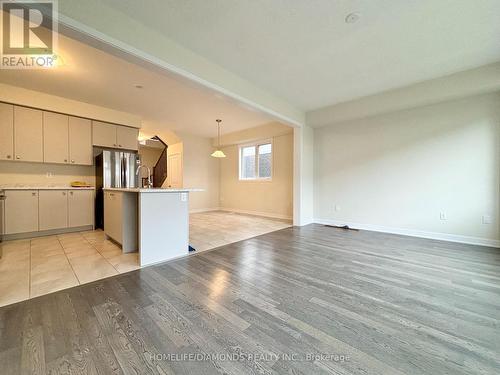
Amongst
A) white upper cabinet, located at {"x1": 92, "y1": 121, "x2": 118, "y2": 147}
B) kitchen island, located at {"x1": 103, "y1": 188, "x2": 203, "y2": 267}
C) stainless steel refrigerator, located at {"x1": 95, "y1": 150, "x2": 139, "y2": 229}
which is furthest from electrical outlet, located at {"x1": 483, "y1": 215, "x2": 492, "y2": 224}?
white upper cabinet, located at {"x1": 92, "y1": 121, "x2": 118, "y2": 147}

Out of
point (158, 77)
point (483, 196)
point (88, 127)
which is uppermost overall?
point (158, 77)

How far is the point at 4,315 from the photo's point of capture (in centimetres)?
151

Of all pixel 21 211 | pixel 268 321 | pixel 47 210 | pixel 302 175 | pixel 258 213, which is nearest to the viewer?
pixel 268 321

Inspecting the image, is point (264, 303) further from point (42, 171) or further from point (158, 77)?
point (42, 171)

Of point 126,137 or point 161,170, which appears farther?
point 161,170

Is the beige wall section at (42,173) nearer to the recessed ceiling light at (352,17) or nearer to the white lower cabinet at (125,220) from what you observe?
the white lower cabinet at (125,220)

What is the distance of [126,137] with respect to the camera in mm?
4945

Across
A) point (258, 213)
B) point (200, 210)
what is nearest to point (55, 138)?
point (200, 210)

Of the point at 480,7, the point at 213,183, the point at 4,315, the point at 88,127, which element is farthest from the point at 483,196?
the point at 88,127

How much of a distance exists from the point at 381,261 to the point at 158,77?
13.9ft

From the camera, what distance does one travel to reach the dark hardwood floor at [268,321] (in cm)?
113

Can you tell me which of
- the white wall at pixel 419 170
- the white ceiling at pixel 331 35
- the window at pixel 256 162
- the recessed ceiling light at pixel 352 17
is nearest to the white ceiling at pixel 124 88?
the white ceiling at pixel 331 35

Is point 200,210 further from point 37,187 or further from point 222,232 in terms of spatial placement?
point 37,187

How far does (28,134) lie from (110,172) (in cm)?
145
